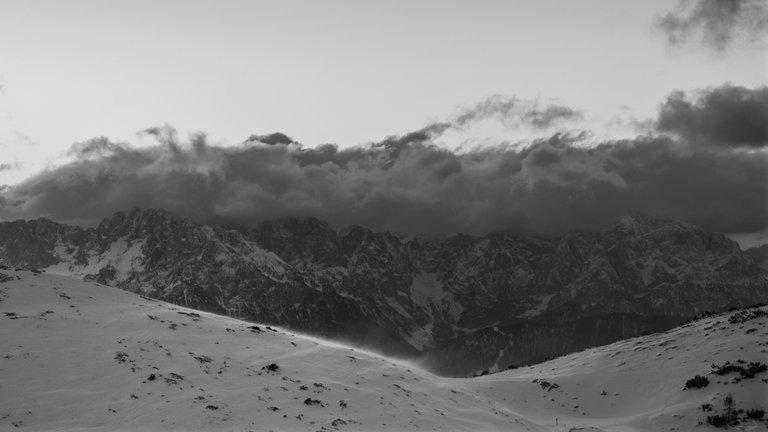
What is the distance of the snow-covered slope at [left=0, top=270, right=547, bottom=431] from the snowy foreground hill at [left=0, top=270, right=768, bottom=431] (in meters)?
0.11

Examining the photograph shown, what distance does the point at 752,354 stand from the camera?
5559cm

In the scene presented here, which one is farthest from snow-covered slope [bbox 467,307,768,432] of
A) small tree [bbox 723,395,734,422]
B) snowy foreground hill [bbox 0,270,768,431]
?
small tree [bbox 723,395,734,422]

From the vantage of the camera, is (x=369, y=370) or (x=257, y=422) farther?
(x=369, y=370)

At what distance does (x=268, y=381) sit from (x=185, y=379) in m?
5.13

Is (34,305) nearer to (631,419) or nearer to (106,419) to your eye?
(106,419)

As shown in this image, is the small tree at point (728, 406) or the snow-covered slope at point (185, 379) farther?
the small tree at point (728, 406)

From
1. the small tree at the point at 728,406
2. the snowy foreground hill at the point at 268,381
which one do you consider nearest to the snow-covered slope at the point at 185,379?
the snowy foreground hill at the point at 268,381

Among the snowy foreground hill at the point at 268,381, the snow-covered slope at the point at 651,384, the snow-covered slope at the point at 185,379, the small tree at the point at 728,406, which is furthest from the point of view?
the snow-covered slope at the point at 651,384

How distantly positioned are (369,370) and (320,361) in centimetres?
360

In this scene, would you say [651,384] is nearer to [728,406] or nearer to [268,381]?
[728,406]

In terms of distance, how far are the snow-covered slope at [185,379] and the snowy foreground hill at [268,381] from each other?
0.11 metres

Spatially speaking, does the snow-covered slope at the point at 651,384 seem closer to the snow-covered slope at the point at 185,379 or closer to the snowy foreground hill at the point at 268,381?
the snowy foreground hill at the point at 268,381

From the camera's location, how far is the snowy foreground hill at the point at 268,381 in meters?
39.3

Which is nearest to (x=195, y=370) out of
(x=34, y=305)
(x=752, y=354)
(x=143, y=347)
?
(x=143, y=347)
